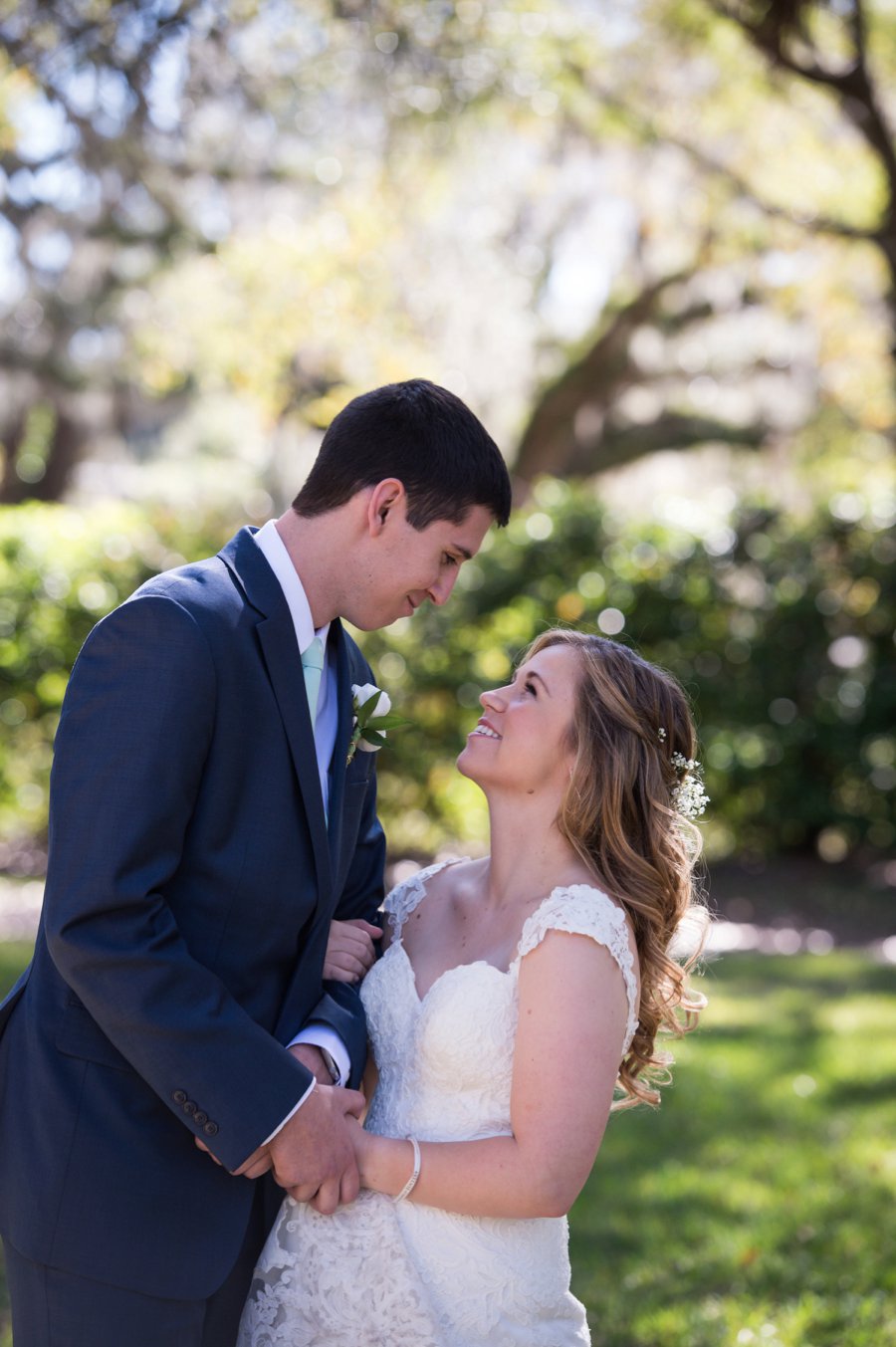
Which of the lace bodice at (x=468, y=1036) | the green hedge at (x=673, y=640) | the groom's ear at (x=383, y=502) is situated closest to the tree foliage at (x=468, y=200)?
the green hedge at (x=673, y=640)

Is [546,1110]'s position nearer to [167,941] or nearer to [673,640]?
[167,941]

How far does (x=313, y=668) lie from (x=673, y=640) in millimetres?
6639

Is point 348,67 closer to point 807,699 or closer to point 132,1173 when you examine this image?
point 807,699

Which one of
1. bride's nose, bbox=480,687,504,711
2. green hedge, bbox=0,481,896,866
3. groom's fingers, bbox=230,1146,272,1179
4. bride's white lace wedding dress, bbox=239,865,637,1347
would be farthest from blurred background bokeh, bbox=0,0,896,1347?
groom's fingers, bbox=230,1146,272,1179

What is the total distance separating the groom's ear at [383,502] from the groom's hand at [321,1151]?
0.99 meters

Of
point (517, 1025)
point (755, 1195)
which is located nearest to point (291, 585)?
point (517, 1025)

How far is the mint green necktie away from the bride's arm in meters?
0.62

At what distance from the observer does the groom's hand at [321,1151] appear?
7.50ft

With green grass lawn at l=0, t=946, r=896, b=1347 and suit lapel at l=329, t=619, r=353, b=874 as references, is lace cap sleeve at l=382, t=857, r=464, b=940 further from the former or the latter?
green grass lawn at l=0, t=946, r=896, b=1347

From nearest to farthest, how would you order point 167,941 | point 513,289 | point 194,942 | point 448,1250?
point 167,941
point 194,942
point 448,1250
point 513,289

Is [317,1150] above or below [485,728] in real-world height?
below

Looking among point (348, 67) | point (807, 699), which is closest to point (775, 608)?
point (807, 699)

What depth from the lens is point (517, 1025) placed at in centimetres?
249

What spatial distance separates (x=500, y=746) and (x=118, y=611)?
83cm
